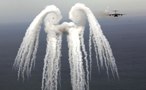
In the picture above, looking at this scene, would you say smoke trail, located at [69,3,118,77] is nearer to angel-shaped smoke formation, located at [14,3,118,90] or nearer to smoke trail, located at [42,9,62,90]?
angel-shaped smoke formation, located at [14,3,118,90]

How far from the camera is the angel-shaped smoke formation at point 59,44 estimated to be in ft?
97.5

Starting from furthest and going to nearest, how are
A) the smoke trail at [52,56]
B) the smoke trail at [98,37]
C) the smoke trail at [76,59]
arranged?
the smoke trail at [52,56], the smoke trail at [76,59], the smoke trail at [98,37]

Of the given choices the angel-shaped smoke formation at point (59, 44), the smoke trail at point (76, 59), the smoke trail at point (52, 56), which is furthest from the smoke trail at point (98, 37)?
the smoke trail at point (52, 56)

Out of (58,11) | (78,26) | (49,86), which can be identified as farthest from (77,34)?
(49,86)

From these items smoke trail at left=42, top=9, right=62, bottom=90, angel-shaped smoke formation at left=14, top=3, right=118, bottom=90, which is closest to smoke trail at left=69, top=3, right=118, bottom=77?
angel-shaped smoke formation at left=14, top=3, right=118, bottom=90

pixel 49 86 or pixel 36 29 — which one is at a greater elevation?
pixel 36 29

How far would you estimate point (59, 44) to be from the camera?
3272 cm

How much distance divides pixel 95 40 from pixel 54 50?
482cm

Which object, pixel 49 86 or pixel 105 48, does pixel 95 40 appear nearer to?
pixel 105 48

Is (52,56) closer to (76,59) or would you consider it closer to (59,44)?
(59,44)

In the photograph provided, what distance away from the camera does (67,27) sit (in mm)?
31438

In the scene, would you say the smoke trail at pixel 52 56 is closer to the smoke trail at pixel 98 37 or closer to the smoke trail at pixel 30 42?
the smoke trail at pixel 30 42

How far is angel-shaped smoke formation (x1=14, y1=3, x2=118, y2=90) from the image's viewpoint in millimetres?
29719

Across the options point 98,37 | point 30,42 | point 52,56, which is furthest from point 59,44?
point 98,37
